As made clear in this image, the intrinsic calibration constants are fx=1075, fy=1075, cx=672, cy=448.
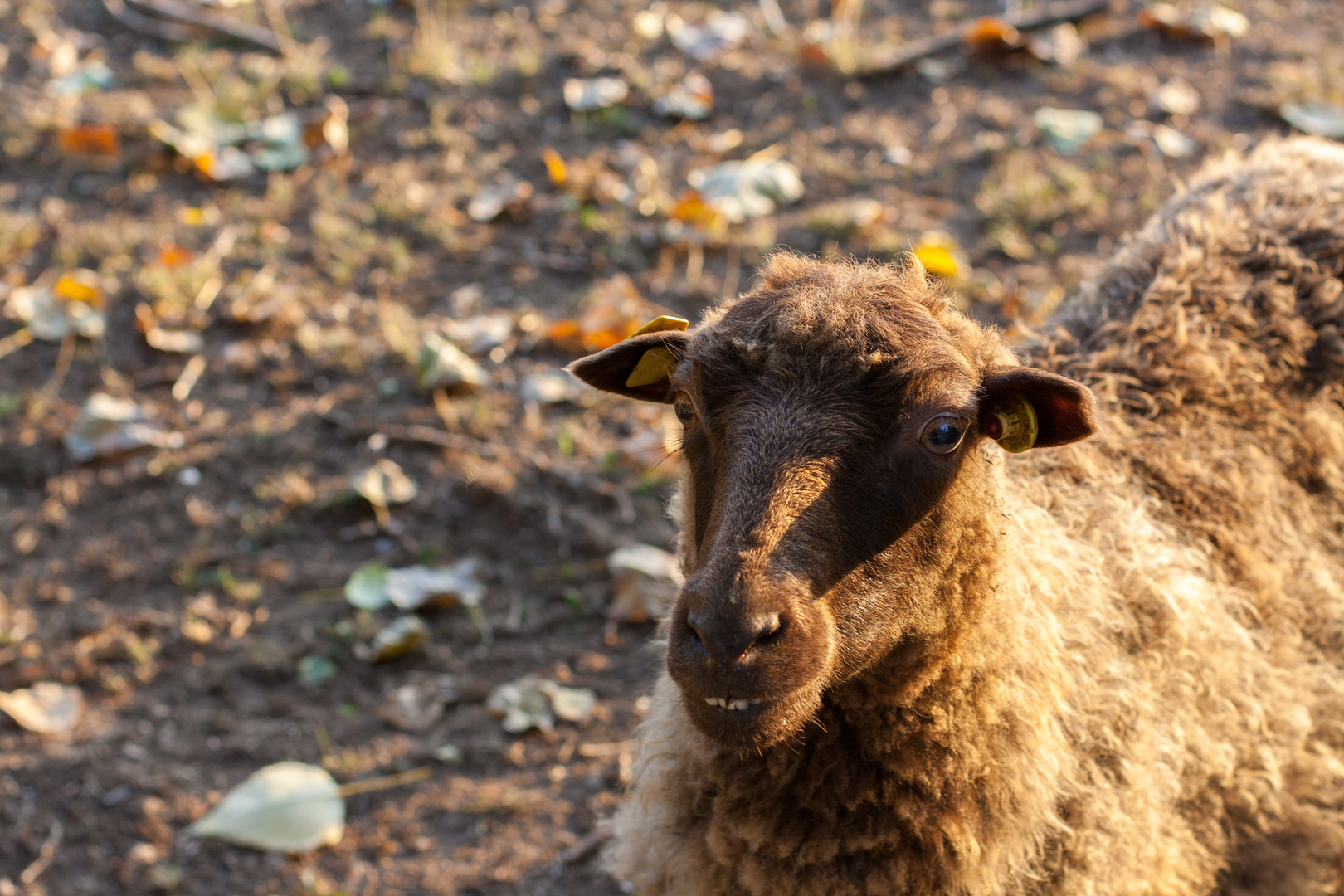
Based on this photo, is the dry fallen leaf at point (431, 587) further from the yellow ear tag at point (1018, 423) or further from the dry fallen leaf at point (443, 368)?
the yellow ear tag at point (1018, 423)

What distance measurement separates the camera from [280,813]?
356 cm

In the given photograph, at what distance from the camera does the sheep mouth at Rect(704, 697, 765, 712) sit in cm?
210

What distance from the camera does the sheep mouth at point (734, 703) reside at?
210 centimetres

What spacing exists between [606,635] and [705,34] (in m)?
5.30

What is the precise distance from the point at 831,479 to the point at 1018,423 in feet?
1.69

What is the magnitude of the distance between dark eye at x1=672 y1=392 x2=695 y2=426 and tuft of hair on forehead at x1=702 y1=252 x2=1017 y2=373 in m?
0.18

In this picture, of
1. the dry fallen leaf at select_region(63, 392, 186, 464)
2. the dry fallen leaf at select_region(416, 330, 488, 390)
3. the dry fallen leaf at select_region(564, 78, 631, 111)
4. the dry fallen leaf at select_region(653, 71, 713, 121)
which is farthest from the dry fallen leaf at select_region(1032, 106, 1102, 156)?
the dry fallen leaf at select_region(63, 392, 186, 464)

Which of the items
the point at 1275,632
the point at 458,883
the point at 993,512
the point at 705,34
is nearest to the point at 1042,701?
the point at 993,512


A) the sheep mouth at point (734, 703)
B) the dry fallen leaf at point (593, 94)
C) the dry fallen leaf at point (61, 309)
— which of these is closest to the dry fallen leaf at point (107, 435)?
the dry fallen leaf at point (61, 309)

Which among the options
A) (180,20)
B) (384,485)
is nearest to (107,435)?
(384,485)

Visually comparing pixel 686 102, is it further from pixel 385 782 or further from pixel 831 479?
pixel 831 479

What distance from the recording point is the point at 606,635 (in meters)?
4.33

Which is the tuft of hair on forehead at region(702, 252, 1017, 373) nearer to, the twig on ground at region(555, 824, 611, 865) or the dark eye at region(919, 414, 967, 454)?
the dark eye at region(919, 414, 967, 454)

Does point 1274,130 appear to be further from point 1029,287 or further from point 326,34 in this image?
point 326,34
